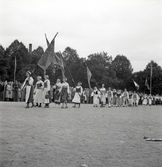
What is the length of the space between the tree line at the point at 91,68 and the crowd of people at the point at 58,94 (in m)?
30.3

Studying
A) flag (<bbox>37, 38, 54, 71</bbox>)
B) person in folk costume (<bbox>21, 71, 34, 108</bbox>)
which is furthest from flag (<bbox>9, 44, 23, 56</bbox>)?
person in folk costume (<bbox>21, 71, 34, 108</bbox>)

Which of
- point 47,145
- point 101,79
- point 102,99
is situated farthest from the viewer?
point 101,79

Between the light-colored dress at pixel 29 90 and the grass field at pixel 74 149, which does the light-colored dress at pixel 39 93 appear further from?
the grass field at pixel 74 149

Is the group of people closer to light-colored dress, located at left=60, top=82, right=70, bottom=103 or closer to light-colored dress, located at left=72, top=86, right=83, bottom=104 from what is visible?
light-colored dress, located at left=60, top=82, right=70, bottom=103

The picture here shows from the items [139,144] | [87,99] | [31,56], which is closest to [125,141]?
[139,144]

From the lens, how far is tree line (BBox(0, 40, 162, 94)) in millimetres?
72938

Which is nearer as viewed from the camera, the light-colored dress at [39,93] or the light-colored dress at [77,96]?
the light-colored dress at [39,93]

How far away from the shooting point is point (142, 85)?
287 ft

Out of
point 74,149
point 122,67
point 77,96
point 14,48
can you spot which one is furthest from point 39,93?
point 122,67

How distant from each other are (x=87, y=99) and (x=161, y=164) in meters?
35.3

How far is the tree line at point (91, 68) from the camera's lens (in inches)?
2872

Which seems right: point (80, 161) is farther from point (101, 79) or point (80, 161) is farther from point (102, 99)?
point (101, 79)

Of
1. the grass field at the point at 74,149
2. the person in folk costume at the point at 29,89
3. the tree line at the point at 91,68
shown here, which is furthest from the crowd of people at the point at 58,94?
the tree line at the point at 91,68

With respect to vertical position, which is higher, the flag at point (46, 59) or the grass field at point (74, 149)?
the flag at point (46, 59)
